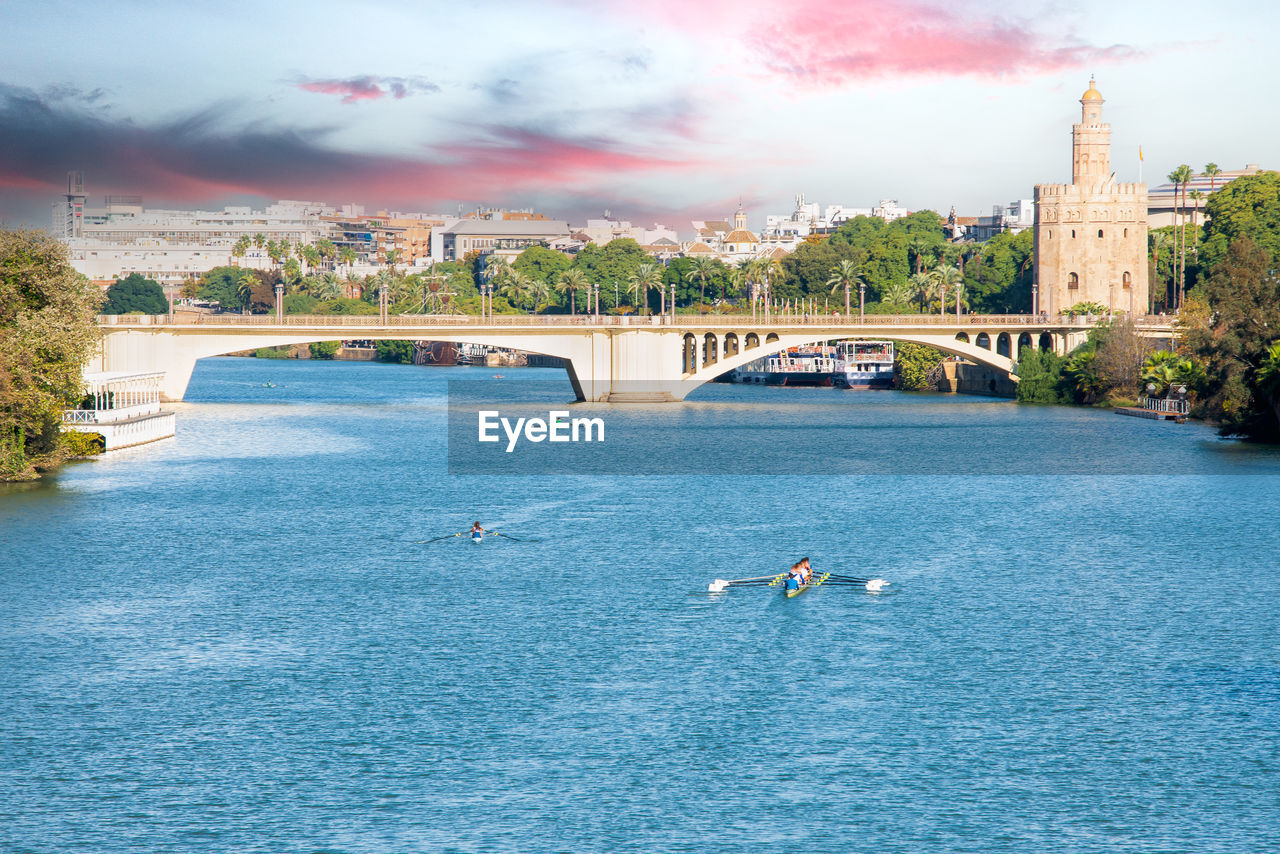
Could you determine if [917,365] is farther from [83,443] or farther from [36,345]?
[36,345]

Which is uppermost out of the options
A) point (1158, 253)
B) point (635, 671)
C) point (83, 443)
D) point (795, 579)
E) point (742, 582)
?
point (1158, 253)

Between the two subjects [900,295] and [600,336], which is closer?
[600,336]

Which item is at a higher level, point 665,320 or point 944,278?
point 944,278

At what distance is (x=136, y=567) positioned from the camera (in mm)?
51469

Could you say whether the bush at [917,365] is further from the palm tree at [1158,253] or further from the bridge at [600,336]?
the palm tree at [1158,253]

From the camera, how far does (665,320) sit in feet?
422

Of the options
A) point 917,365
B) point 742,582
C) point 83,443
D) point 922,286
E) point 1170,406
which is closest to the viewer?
point 742,582

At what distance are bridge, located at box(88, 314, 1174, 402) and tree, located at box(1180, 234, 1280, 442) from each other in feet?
123

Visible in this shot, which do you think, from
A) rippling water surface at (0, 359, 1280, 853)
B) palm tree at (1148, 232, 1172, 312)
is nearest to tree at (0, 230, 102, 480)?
rippling water surface at (0, 359, 1280, 853)

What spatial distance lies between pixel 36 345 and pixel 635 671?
4182 centimetres

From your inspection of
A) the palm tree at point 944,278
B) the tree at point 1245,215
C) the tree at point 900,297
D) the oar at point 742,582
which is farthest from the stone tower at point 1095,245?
the oar at point 742,582

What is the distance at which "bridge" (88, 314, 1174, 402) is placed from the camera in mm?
122812

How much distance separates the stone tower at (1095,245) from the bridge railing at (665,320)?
47.4 ft

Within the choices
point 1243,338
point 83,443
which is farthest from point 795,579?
point 83,443
